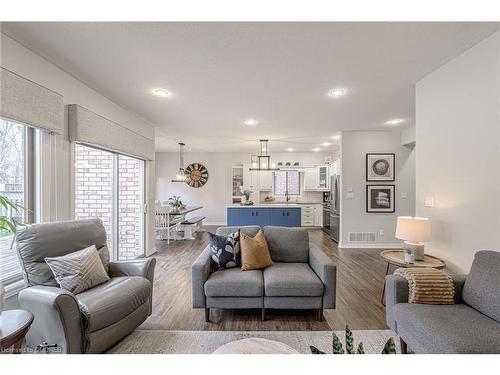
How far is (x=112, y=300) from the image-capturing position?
68.1 inches

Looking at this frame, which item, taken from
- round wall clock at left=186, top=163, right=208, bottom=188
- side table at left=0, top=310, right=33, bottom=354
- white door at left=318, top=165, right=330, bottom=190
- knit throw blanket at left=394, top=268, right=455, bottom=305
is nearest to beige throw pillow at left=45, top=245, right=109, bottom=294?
side table at left=0, top=310, right=33, bottom=354

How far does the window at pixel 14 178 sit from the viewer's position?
2.00 m

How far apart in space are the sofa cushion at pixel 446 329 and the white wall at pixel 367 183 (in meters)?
3.53

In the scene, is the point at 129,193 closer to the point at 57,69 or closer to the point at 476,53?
the point at 57,69

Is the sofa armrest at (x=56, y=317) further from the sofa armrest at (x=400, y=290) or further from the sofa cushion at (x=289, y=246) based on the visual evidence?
the sofa armrest at (x=400, y=290)

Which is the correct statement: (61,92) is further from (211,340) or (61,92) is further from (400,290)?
(400,290)

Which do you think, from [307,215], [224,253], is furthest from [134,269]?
[307,215]

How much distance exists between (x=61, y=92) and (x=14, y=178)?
3.21 feet

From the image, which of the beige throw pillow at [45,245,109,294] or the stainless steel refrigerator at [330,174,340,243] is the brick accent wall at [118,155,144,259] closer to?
the beige throw pillow at [45,245,109,294]

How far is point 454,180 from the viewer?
2211 millimetres

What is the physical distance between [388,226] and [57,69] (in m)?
6.11

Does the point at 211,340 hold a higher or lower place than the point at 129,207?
lower

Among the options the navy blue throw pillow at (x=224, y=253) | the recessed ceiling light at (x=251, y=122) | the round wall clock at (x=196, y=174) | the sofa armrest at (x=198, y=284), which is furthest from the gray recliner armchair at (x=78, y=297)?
the round wall clock at (x=196, y=174)

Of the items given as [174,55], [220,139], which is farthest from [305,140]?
[174,55]
